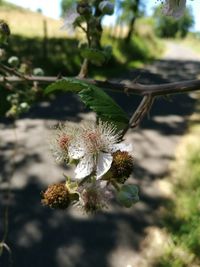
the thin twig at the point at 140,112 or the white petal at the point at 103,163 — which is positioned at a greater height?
the thin twig at the point at 140,112

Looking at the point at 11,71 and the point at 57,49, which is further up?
the point at 11,71

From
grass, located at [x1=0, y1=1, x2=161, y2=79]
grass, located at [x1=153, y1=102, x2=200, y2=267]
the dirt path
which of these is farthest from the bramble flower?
grass, located at [x1=0, y1=1, x2=161, y2=79]

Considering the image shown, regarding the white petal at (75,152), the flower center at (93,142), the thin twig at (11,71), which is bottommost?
the thin twig at (11,71)

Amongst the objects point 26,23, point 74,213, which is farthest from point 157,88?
point 26,23

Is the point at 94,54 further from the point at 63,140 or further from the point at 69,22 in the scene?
the point at 63,140

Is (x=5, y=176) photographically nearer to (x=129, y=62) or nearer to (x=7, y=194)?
(x=7, y=194)

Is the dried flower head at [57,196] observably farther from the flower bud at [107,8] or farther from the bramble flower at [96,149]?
the flower bud at [107,8]

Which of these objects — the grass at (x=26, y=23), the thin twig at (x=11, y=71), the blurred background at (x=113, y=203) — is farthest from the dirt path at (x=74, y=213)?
→ the grass at (x=26, y=23)
